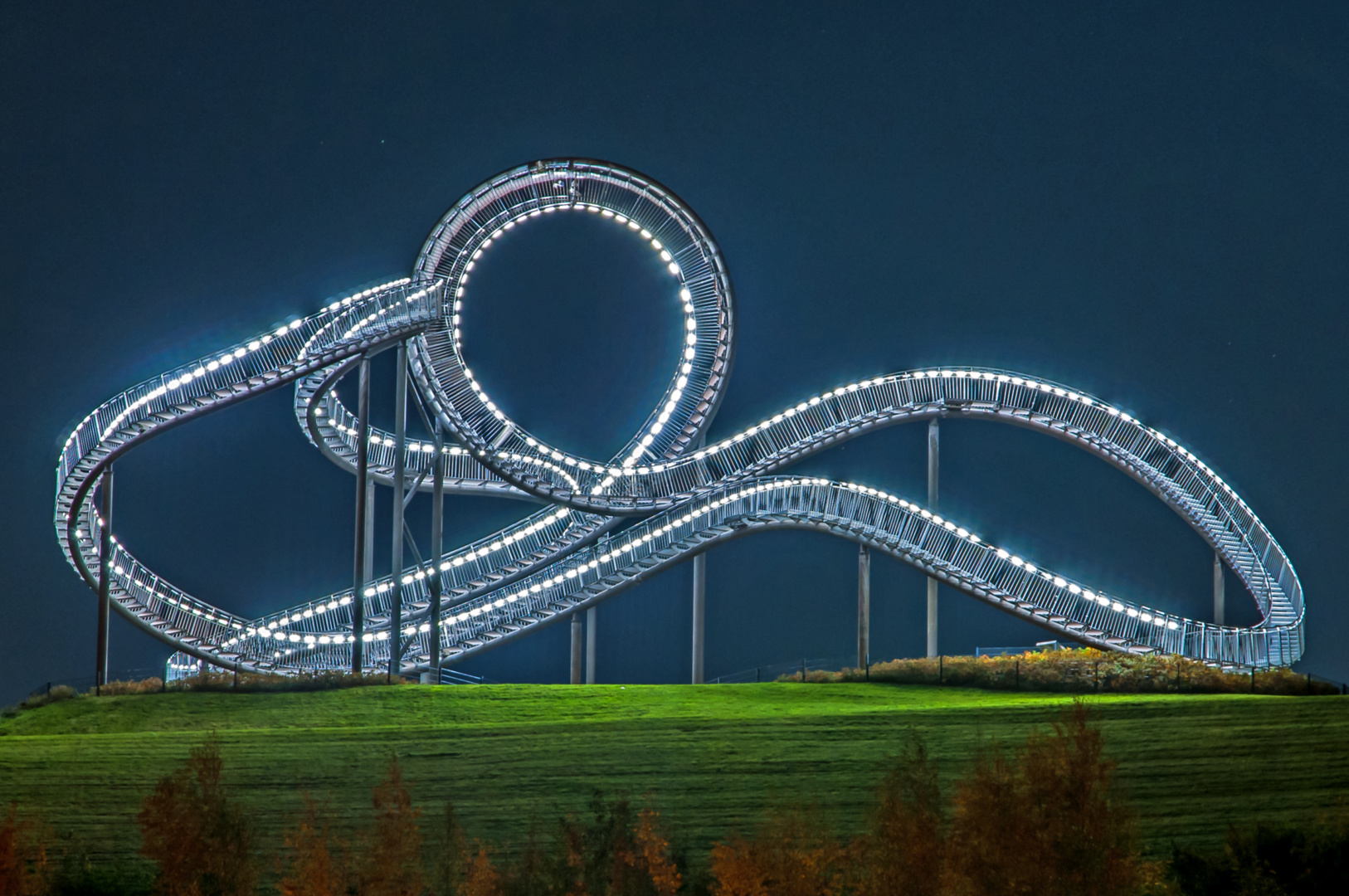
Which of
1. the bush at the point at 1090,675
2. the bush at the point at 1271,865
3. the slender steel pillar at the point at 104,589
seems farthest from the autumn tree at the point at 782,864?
the slender steel pillar at the point at 104,589

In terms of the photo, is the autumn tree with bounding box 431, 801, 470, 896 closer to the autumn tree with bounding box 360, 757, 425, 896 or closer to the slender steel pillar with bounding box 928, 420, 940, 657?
the autumn tree with bounding box 360, 757, 425, 896

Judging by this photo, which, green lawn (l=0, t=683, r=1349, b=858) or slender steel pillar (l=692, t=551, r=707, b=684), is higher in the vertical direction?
slender steel pillar (l=692, t=551, r=707, b=684)

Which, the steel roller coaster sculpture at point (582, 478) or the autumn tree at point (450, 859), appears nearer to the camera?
the autumn tree at point (450, 859)

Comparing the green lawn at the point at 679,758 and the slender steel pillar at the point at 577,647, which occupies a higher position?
the slender steel pillar at the point at 577,647

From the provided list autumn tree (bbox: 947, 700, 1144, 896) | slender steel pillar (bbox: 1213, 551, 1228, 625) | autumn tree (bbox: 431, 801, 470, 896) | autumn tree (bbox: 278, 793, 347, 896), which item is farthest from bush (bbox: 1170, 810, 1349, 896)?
slender steel pillar (bbox: 1213, 551, 1228, 625)

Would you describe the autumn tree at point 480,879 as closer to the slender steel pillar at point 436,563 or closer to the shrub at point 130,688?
the slender steel pillar at point 436,563

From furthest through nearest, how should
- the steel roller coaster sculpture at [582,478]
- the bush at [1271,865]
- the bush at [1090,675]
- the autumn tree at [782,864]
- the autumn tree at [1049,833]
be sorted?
the steel roller coaster sculpture at [582,478]
the bush at [1090,675]
the bush at [1271,865]
the autumn tree at [782,864]
the autumn tree at [1049,833]

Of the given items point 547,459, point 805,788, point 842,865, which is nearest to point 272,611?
point 547,459
